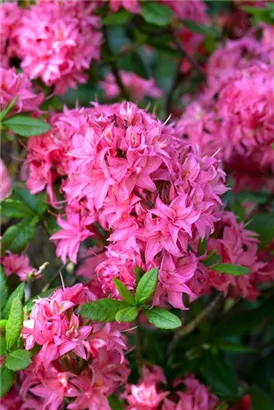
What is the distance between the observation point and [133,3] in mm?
1644

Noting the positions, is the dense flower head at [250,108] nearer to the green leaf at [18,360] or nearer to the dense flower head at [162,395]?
the dense flower head at [162,395]

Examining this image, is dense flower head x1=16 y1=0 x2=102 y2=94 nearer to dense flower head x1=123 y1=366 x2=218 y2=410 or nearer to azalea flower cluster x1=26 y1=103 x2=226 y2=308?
azalea flower cluster x1=26 y1=103 x2=226 y2=308

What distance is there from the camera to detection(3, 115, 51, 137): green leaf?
1282mm

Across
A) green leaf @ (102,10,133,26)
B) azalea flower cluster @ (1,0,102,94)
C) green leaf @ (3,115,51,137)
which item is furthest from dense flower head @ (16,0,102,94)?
green leaf @ (3,115,51,137)

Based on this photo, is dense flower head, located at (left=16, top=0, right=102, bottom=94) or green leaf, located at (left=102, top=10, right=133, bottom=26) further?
green leaf, located at (left=102, top=10, right=133, bottom=26)

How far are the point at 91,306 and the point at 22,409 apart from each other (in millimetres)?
301

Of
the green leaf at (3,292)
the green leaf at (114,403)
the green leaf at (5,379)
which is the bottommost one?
the green leaf at (114,403)

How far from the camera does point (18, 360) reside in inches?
41.8

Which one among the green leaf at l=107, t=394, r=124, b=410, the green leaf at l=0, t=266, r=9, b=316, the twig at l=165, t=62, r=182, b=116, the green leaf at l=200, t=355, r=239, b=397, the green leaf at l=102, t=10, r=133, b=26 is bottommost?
the green leaf at l=200, t=355, r=239, b=397

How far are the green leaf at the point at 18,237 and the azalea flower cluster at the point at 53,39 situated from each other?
12.7 inches

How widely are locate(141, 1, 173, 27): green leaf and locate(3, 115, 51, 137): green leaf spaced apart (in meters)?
0.49

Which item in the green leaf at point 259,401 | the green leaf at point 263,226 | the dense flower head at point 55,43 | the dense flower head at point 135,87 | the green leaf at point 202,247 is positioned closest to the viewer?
the green leaf at point 202,247

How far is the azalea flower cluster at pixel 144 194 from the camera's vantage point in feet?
3.48

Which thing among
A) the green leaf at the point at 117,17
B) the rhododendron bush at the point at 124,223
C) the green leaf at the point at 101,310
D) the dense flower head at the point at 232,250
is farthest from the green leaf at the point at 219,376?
the green leaf at the point at 117,17
